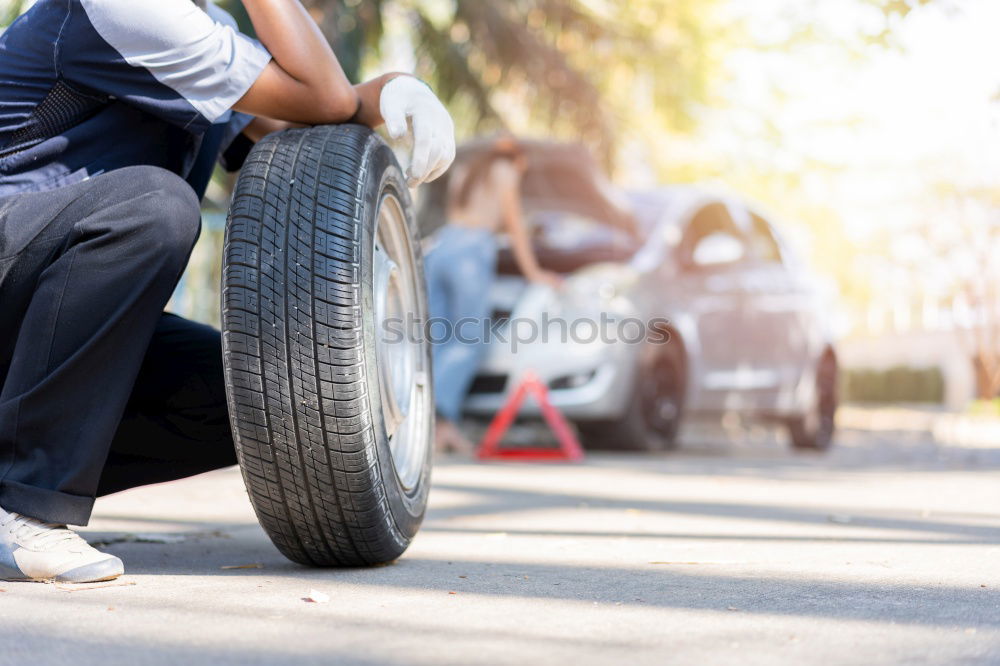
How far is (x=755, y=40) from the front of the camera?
16.1 meters

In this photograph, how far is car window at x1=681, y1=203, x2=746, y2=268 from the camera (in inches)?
275

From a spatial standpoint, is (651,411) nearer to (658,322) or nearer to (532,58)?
(658,322)

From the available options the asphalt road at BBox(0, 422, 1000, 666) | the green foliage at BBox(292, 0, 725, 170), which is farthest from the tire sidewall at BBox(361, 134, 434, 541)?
the green foliage at BBox(292, 0, 725, 170)

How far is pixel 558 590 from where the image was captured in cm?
217

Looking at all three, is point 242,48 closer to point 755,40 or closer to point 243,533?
point 243,533

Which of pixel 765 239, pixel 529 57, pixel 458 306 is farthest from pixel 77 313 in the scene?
pixel 529 57

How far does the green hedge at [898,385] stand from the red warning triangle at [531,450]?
58.2ft

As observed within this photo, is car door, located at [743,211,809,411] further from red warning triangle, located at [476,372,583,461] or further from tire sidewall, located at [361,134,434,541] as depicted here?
tire sidewall, located at [361,134,434,541]

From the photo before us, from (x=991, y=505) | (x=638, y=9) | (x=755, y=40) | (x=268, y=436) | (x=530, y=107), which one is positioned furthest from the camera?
(x=755, y=40)

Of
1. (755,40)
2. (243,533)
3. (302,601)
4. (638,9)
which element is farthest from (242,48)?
(755,40)

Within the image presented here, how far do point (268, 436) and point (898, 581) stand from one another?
1.26 m

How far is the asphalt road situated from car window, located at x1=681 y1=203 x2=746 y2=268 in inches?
115

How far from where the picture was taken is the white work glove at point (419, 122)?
265cm

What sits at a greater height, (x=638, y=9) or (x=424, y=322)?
(x=638, y=9)
